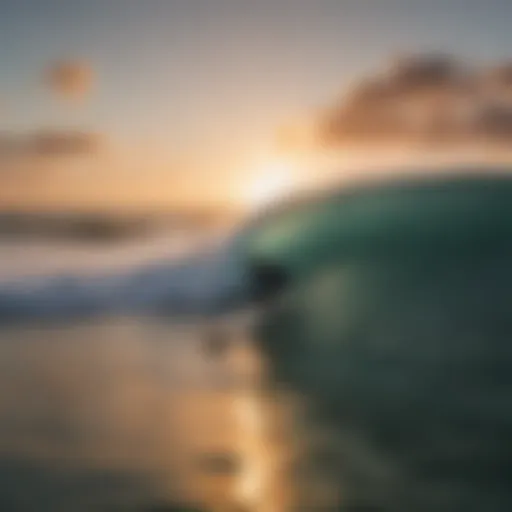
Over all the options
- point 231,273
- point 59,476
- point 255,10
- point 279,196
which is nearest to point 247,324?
point 231,273

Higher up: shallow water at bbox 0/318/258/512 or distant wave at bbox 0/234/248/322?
distant wave at bbox 0/234/248/322

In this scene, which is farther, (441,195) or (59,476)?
(441,195)

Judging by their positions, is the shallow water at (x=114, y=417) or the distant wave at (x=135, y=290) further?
the distant wave at (x=135, y=290)

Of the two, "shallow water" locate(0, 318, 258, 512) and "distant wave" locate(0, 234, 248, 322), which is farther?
"distant wave" locate(0, 234, 248, 322)

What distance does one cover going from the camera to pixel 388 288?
1170mm

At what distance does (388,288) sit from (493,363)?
18 centimetres

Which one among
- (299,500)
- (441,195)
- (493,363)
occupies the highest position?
(441,195)

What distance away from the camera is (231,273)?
1.15 metres

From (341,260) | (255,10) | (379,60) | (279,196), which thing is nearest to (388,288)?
(341,260)

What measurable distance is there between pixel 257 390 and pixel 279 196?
271 mm

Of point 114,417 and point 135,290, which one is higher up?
point 135,290

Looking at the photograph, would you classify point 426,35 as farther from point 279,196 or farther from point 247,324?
point 247,324

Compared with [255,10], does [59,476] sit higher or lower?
lower

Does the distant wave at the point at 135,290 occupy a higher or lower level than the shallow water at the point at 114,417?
higher
